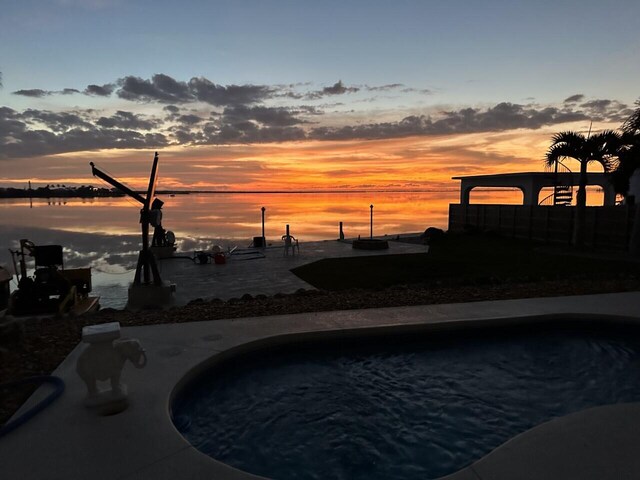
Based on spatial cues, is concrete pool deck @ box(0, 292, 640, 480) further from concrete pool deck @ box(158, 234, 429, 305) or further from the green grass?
the green grass

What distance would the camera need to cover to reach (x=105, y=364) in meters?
4.21

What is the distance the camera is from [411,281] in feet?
42.1

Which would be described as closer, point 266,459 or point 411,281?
point 266,459

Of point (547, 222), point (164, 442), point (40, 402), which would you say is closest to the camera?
point (164, 442)

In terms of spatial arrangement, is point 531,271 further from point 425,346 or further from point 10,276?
point 10,276

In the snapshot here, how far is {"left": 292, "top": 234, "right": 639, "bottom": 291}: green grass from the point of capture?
1265 centimetres

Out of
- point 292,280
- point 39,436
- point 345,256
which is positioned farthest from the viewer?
point 345,256

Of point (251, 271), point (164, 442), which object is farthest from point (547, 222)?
point (164, 442)

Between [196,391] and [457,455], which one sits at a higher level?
[196,391]

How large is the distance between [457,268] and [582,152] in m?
10.5

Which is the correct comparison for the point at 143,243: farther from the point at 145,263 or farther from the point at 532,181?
the point at 532,181

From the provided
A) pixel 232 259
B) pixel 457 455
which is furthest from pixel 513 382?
pixel 232 259

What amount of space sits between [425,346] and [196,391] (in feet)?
12.3

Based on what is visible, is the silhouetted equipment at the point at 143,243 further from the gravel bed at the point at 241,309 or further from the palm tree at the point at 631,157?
the palm tree at the point at 631,157
